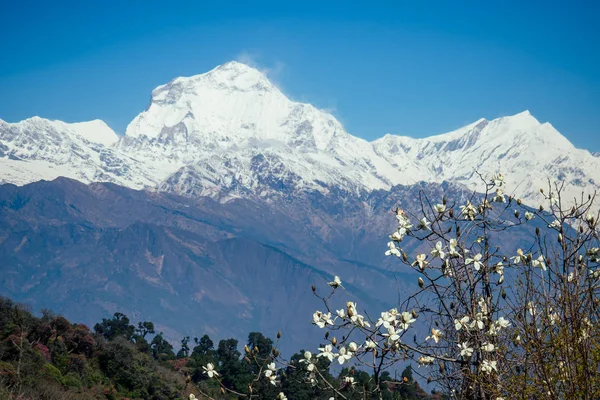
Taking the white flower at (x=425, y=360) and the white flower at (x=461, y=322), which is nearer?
the white flower at (x=461, y=322)

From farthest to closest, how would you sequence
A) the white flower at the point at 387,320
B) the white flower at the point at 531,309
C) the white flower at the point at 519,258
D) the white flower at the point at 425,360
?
the white flower at the point at 425,360 < the white flower at the point at 519,258 < the white flower at the point at 531,309 < the white flower at the point at 387,320

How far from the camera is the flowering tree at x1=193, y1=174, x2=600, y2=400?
7.25 meters

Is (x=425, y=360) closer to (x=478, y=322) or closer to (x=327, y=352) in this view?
(x=478, y=322)

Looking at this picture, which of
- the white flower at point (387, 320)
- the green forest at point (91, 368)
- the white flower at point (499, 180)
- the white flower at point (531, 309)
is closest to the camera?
the white flower at point (387, 320)

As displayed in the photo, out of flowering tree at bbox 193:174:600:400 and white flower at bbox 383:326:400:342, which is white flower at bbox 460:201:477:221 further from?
white flower at bbox 383:326:400:342

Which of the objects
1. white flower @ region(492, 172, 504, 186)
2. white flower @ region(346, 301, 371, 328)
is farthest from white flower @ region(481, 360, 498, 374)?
white flower @ region(492, 172, 504, 186)

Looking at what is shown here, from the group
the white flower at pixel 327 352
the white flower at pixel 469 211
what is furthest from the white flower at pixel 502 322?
the white flower at pixel 327 352

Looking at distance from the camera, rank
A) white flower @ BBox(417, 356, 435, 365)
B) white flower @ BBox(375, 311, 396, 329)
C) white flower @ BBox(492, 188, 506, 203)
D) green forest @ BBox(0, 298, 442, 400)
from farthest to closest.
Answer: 1. green forest @ BBox(0, 298, 442, 400)
2. white flower @ BBox(492, 188, 506, 203)
3. white flower @ BBox(417, 356, 435, 365)
4. white flower @ BBox(375, 311, 396, 329)

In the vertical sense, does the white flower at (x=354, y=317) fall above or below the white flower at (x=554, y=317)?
below

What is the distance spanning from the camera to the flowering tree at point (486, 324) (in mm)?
7254

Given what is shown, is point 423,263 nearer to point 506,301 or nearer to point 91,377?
point 506,301

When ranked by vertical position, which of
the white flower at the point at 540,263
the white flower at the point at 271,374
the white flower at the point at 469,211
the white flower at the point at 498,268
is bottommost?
the white flower at the point at 271,374

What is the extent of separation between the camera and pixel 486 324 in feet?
26.8

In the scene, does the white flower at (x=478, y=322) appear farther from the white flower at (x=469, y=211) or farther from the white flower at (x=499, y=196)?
the white flower at (x=499, y=196)
